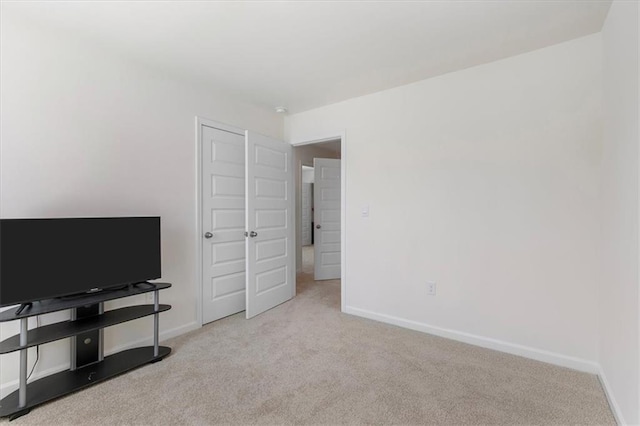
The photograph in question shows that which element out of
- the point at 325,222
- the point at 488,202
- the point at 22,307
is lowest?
the point at 22,307

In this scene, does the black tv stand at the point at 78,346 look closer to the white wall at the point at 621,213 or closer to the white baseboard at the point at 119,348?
the white baseboard at the point at 119,348

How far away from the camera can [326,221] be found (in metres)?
5.07

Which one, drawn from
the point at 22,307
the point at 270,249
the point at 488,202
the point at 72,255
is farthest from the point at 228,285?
the point at 488,202

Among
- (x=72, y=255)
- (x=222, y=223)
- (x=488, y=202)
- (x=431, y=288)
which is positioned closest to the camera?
(x=72, y=255)

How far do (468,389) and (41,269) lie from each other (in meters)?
2.82

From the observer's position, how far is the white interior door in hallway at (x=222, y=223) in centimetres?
304

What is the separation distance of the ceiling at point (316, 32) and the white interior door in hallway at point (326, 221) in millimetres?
2382

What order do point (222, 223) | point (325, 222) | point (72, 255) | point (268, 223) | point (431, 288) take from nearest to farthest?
point (72, 255), point (431, 288), point (222, 223), point (268, 223), point (325, 222)

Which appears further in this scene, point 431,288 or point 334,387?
point 431,288

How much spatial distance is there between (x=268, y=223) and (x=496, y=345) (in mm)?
2543

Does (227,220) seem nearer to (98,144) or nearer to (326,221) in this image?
(98,144)

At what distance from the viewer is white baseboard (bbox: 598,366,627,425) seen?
5.26 ft

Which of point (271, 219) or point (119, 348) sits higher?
point (271, 219)

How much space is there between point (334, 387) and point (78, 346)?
1.85 meters
